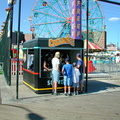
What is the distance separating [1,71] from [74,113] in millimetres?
12428

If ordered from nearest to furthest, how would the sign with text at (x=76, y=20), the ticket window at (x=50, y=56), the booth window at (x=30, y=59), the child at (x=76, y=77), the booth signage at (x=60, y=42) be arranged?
the child at (x=76, y=77), the booth signage at (x=60, y=42), the ticket window at (x=50, y=56), the booth window at (x=30, y=59), the sign with text at (x=76, y=20)

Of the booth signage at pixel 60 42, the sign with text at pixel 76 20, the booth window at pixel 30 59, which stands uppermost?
the sign with text at pixel 76 20

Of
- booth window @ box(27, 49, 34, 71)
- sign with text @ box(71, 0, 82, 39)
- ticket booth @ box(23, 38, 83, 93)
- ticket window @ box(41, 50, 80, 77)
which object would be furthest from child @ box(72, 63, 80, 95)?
sign with text @ box(71, 0, 82, 39)

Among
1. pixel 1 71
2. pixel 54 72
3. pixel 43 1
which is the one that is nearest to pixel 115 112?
pixel 54 72

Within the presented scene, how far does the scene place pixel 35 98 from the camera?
759 cm

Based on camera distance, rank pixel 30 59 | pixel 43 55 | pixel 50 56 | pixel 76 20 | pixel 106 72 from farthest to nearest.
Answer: pixel 76 20, pixel 106 72, pixel 30 59, pixel 50 56, pixel 43 55

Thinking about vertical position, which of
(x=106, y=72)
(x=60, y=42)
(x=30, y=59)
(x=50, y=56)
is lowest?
(x=106, y=72)

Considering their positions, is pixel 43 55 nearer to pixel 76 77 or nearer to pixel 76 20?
pixel 76 77

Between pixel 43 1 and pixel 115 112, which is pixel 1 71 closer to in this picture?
pixel 115 112

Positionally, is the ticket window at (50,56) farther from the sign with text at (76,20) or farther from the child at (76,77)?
the sign with text at (76,20)

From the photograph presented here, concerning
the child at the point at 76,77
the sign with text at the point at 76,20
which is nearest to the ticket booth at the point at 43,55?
the child at the point at 76,77

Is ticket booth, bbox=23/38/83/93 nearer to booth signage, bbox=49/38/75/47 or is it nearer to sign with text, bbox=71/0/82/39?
booth signage, bbox=49/38/75/47

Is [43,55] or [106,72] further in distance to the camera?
[106,72]

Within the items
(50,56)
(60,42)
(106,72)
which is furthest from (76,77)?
(106,72)
